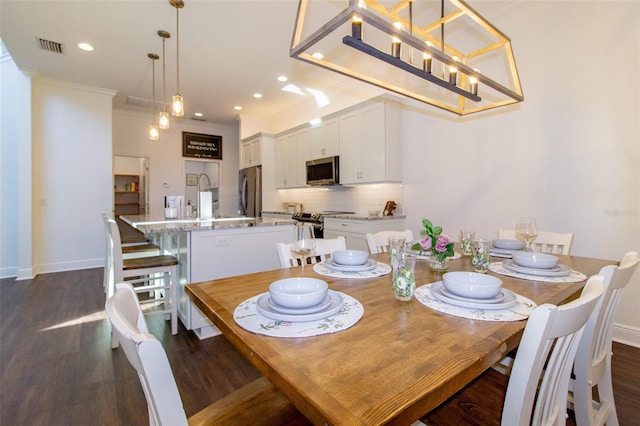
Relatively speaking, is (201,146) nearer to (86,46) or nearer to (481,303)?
(86,46)

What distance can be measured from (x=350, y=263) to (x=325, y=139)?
355 centimetres

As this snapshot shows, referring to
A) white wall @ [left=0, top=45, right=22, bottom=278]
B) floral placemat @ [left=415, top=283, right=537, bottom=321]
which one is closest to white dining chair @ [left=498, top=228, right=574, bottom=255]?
floral placemat @ [left=415, top=283, right=537, bottom=321]

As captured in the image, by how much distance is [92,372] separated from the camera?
1954 mm

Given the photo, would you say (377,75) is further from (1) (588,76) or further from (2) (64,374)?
(2) (64,374)

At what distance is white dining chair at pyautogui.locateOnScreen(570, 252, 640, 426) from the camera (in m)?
1.04

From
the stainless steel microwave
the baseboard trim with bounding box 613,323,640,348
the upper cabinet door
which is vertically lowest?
the baseboard trim with bounding box 613,323,640,348

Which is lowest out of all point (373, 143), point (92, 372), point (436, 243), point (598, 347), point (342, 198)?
point (92, 372)

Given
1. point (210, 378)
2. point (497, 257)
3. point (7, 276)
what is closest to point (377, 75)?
point (497, 257)

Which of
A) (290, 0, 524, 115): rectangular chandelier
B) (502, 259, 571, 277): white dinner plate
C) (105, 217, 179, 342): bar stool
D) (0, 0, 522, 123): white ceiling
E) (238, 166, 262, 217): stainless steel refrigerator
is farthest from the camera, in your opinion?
(238, 166, 262, 217): stainless steel refrigerator

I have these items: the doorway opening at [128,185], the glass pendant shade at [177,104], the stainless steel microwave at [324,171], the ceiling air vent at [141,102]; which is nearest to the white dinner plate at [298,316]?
the glass pendant shade at [177,104]

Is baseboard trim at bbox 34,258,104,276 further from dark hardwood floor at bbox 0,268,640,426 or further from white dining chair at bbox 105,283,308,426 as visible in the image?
white dining chair at bbox 105,283,308,426

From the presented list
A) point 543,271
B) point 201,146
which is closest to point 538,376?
point 543,271

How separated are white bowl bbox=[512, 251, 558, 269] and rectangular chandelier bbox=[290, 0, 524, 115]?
3.12 feet

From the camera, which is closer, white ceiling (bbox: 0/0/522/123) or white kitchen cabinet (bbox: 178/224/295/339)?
white kitchen cabinet (bbox: 178/224/295/339)
